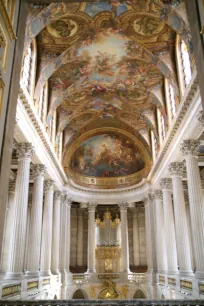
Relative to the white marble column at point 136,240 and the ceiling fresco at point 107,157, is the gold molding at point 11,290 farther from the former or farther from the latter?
the white marble column at point 136,240

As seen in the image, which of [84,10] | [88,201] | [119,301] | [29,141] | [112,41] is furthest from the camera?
[88,201]

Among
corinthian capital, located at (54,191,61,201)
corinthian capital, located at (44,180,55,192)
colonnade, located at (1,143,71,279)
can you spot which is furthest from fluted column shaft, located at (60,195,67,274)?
corinthian capital, located at (44,180,55,192)

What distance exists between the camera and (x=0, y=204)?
25.4ft

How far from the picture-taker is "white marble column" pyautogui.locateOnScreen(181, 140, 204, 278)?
14602 mm

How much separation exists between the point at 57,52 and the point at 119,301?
15122 millimetres

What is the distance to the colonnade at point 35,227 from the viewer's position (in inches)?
588

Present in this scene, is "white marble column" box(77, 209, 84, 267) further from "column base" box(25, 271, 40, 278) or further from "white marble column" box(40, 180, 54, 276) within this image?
"column base" box(25, 271, 40, 278)

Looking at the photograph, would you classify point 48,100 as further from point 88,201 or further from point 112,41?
point 88,201

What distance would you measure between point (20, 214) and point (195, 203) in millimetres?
8706

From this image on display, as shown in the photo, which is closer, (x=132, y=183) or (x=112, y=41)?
(x=112, y=41)

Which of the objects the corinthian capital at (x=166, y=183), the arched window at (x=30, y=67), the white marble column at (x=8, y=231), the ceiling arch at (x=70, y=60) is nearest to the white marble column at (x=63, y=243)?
the white marble column at (x=8, y=231)

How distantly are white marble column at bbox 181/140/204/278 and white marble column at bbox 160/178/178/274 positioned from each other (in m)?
6.30

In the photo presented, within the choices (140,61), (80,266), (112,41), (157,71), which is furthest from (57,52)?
(80,266)

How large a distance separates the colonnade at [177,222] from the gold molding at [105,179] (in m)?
2.93
